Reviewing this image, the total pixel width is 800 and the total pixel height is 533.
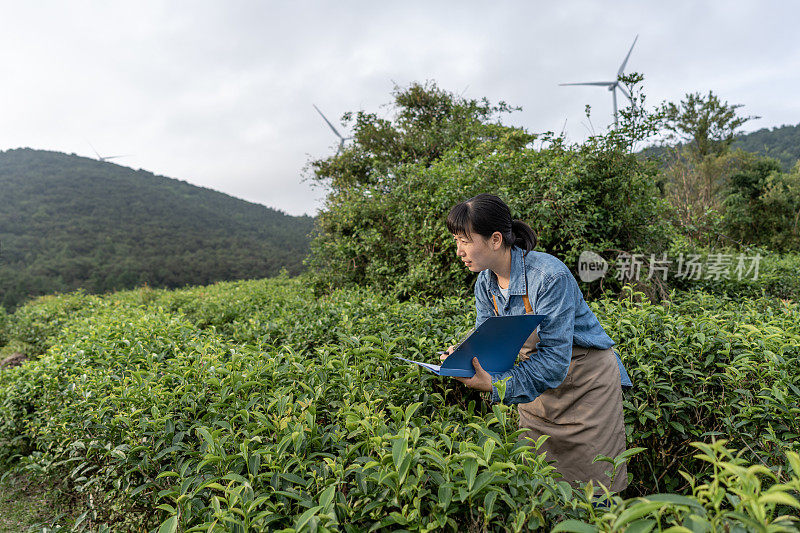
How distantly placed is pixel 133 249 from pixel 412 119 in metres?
31.0

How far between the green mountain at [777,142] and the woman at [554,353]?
134 ft

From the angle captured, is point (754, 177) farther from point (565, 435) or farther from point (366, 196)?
point (565, 435)

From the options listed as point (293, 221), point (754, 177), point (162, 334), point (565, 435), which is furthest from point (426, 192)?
point (293, 221)

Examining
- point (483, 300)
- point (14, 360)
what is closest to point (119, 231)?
point (14, 360)

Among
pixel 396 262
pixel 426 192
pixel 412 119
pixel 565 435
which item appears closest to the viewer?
pixel 565 435

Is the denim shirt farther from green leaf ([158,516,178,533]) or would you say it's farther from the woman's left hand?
green leaf ([158,516,178,533])

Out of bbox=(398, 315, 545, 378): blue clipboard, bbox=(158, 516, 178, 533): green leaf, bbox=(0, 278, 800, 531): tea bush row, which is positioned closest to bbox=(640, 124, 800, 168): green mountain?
bbox=(0, 278, 800, 531): tea bush row

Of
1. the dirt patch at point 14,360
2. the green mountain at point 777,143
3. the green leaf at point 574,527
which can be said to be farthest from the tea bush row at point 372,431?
the green mountain at point 777,143

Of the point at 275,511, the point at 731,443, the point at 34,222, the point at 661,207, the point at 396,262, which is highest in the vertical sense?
the point at 34,222

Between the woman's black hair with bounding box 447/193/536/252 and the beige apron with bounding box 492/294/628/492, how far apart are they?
332 millimetres

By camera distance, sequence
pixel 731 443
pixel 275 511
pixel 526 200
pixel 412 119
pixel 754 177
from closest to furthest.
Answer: pixel 275 511, pixel 731 443, pixel 526 200, pixel 412 119, pixel 754 177

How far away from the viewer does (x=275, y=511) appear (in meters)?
1.27

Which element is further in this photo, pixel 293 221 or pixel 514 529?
pixel 293 221

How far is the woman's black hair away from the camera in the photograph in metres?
1.84
